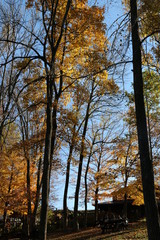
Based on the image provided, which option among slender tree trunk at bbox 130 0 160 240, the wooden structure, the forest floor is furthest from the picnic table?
the wooden structure

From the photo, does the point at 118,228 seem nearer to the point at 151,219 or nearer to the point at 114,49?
the point at 151,219

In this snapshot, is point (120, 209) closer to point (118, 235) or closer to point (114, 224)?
point (114, 224)

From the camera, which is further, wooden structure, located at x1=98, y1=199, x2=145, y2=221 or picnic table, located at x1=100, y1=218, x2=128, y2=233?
wooden structure, located at x1=98, y1=199, x2=145, y2=221

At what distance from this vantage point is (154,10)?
499 cm

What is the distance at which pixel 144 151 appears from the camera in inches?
196

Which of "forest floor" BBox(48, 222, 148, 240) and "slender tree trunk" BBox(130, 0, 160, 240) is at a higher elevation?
A: "slender tree trunk" BBox(130, 0, 160, 240)

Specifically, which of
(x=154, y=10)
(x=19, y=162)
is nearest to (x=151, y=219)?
(x=154, y=10)

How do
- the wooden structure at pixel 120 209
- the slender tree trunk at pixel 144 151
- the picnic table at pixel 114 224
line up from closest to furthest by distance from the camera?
the slender tree trunk at pixel 144 151, the picnic table at pixel 114 224, the wooden structure at pixel 120 209

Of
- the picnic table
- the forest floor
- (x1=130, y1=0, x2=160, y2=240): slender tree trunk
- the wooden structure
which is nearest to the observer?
(x1=130, y1=0, x2=160, y2=240): slender tree trunk

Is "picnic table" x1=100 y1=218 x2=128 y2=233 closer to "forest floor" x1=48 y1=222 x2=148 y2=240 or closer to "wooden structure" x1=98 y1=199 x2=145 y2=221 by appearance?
"forest floor" x1=48 y1=222 x2=148 y2=240

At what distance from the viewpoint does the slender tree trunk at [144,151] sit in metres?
4.60

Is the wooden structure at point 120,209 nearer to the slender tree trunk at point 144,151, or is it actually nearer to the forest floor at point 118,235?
the forest floor at point 118,235

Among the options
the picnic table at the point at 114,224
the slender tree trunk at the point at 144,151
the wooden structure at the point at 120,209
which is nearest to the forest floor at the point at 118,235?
the picnic table at the point at 114,224

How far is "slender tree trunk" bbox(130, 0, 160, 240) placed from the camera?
4602 millimetres
